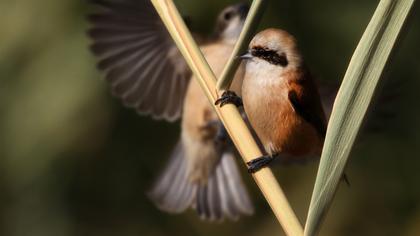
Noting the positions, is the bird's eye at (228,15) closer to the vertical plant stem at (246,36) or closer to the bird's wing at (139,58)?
the bird's wing at (139,58)

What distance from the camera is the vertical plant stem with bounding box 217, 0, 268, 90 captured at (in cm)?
84

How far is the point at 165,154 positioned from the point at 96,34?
642 millimetres

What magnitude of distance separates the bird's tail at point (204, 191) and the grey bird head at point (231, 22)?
1.60 ft

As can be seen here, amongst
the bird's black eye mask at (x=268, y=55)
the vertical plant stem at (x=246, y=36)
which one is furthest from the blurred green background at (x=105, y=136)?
the vertical plant stem at (x=246, y=36)

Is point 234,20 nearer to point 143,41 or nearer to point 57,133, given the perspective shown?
point 143,41

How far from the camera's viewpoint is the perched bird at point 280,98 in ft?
5.09

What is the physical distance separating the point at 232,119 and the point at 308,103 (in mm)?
863

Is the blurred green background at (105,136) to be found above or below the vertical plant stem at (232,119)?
below

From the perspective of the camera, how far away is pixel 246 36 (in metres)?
0.87

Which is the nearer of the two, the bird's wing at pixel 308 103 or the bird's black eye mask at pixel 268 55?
the bird's black eye mask at pixel 268 55

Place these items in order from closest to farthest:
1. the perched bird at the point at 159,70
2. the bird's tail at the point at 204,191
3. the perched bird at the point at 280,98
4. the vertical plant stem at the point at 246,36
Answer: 1. the vertical plant stem at the point at 246,36
2. the perched bird at the point at 280,98
3. the perched bird at the point at 159,70
4. the bird's tail at the point at 204,191

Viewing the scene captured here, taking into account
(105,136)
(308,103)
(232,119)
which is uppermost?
(232,119)

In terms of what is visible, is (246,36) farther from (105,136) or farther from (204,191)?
(204,191)

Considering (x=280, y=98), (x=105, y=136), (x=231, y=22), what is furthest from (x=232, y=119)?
(x=105, y=136)
